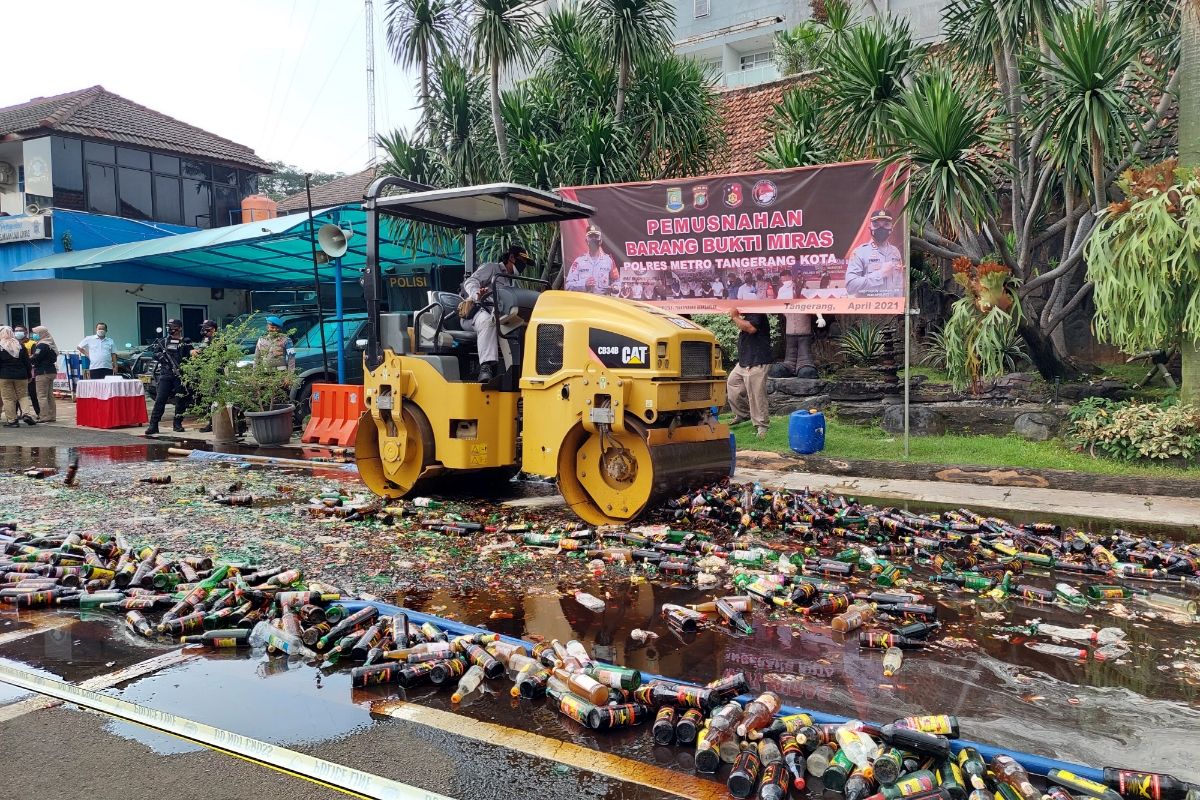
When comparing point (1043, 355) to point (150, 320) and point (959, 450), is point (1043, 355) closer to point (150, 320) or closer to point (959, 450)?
A: point (959, 450)

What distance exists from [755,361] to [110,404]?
39.4ft

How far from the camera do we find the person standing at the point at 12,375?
15969 millimetres

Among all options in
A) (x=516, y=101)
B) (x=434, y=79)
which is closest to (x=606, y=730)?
(x=516, y=101)

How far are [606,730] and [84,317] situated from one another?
2527 cm

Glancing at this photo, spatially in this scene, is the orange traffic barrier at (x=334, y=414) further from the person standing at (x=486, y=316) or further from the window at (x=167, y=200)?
the window at (x=167, y=200)

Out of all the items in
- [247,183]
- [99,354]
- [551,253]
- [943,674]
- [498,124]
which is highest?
[247,183]

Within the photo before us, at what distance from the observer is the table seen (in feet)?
52.3

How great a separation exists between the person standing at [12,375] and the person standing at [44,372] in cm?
15

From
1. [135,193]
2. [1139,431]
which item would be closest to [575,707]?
[1139,431]

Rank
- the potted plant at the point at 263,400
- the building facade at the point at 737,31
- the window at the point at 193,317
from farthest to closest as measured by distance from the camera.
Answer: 1. the building facade at the point at 737,31
2. the window at the point at 193,317
3. the potted plant at the point at 263,400

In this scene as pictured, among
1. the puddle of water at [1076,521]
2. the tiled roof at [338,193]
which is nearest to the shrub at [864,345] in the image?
the puddle of water at [1076,521]

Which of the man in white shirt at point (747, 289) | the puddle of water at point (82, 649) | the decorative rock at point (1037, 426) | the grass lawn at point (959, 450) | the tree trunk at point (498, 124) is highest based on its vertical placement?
the tree trunk at point (498, 124)

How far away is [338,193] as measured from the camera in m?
27.2

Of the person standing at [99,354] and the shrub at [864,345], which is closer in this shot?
the shrub at [864,345]
